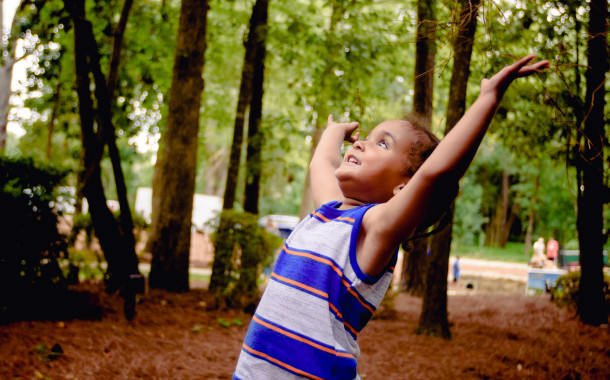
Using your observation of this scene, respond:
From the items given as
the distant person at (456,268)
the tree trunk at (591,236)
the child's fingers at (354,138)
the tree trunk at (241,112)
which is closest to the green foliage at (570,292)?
the tree trunk at (591,236)

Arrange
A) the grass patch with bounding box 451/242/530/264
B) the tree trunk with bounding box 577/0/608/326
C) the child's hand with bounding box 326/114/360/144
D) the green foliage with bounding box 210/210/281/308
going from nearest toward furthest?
the child's hand with bounding box 326/114/360/144
the tree trunk with bounding box 577/0/608/326
the green foliage with bounding box 210/210/281/308
the grass patch with bounding box 451/242/530/264

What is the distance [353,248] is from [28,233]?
5.18 m

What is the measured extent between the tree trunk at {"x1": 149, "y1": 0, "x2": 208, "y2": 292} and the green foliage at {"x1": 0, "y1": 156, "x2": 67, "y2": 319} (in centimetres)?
231

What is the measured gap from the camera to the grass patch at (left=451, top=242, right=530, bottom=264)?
129 feet

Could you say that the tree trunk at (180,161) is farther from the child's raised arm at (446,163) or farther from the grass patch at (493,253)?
the grass patch at (493,253)

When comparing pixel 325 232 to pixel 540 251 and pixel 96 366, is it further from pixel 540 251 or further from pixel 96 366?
pixel 540 251

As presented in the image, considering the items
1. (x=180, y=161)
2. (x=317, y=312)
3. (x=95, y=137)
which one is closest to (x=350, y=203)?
(x=317, y=312)

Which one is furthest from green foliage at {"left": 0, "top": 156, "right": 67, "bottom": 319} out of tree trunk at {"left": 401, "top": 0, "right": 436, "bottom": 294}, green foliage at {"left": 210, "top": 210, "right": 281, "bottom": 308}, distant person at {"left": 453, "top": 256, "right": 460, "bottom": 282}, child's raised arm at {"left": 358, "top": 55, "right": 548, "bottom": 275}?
distant person at {"left": 453, "top": 256, "right": 460, "bottom": 282}

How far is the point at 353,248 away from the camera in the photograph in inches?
61.8

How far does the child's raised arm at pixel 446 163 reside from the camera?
1.38 m

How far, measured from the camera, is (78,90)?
566cm

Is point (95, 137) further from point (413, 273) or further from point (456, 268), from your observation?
point (456, 268)

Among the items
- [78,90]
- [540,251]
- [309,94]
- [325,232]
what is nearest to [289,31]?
[309,94]

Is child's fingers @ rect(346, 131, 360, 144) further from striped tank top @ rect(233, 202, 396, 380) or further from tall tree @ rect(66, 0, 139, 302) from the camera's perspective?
tall tree @ rect(66, 0, 139, 302)
